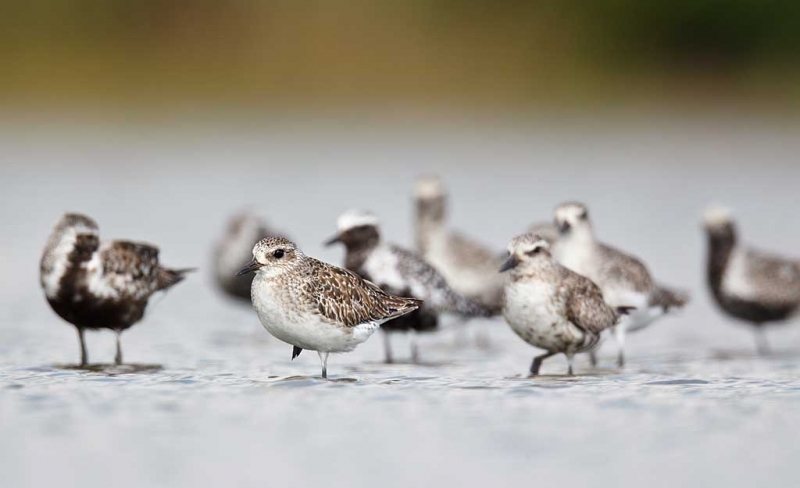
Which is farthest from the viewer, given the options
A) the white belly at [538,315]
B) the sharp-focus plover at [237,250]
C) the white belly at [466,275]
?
the sharp-focus plover at [237,250]

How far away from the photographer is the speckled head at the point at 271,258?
413 inches

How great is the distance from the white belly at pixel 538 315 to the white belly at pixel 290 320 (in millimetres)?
1374

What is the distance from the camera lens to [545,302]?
10.9 m

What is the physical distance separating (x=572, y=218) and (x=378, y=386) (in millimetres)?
2892

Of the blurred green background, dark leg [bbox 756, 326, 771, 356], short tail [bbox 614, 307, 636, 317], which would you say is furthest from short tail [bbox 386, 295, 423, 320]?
the blurred green background

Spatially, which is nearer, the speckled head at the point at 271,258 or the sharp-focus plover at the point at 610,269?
the speckled head at the point at 271,258

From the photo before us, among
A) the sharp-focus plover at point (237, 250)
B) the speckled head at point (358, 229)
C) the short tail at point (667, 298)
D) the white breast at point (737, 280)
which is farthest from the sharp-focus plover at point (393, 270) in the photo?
the white breast at point (737, 280)

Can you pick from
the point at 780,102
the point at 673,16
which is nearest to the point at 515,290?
the point at 780,102

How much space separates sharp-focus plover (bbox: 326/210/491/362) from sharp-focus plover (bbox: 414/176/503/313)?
1141mm

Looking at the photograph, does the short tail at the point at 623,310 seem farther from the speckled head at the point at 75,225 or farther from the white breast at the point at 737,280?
the speckled head at the point at 75,225

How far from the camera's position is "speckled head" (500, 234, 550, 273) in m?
11.0

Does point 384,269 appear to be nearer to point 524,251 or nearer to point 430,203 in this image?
point 524,251

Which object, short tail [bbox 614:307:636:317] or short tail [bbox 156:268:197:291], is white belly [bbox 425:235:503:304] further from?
short tail [bbox 156:268:197:291]

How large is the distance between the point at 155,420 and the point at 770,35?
3274cm
